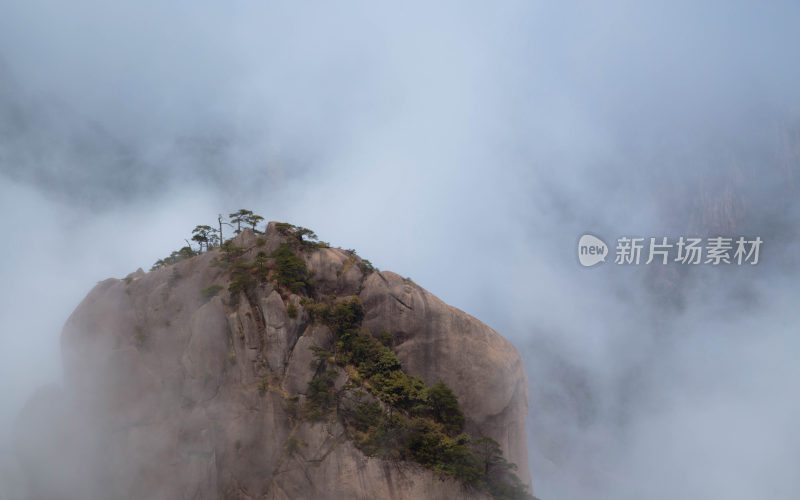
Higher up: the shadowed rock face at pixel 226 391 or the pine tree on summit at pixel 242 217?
the pine tree on summit at pixel 242 217

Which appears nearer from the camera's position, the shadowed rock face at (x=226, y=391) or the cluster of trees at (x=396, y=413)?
the cluster of trees at (x=396, y=413)

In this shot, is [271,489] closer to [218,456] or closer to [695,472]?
[218,456]

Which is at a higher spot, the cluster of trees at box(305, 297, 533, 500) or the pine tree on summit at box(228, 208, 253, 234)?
the pine tree on summit at box(228, 208, 253, 234)

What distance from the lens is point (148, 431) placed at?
30.8 meters

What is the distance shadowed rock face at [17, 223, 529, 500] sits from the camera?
29938mm

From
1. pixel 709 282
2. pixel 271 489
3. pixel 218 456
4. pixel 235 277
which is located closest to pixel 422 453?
pixel 271 489

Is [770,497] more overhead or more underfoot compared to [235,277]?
more underfoot

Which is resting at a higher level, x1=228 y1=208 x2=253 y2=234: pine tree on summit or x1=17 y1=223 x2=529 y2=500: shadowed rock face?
x1=228 y1=208 x2=253 y2=234: pine tree on summit

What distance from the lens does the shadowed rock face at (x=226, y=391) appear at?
29.9m

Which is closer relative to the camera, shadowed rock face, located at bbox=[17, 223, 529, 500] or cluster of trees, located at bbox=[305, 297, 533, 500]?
cluster of trees, located at bbox=[305, 297, 533, 500]

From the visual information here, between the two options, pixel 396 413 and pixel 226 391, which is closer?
pixel 396 413

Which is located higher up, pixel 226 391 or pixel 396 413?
pixel 226 391

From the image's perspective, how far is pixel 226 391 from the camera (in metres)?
31.5

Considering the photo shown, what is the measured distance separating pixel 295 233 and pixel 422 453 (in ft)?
64.7
